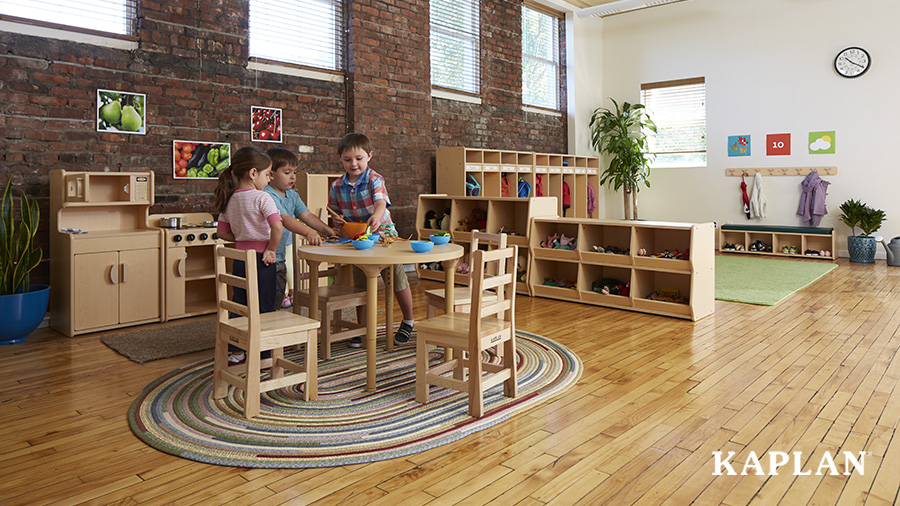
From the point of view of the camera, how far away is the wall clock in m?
8.50

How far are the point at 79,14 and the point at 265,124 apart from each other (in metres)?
1.78

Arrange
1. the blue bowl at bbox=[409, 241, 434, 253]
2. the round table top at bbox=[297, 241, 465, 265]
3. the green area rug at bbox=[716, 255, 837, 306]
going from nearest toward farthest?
the round table top at bbox=[297, 241, 465, 265], the blue bowl at bbox=[409, 241, 434, 253], the green area rug at bbox=[716, 255, 837, 306]

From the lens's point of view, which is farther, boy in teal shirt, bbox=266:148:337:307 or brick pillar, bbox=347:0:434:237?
brick pillar, bbox=347:0:434:237

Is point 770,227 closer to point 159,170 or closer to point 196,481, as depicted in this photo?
point 159,170

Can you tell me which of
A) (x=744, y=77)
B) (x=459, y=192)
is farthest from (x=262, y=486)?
(x=744, y=77)

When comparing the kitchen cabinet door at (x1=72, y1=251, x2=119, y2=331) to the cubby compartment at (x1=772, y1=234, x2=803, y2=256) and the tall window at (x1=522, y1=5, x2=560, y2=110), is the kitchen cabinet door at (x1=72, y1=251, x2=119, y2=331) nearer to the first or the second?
Result: the tall window at (x1=522, y1=5, x2=560, y2=110)

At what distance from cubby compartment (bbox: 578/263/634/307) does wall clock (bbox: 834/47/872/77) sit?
5.55m

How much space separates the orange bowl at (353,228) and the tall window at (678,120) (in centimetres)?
802

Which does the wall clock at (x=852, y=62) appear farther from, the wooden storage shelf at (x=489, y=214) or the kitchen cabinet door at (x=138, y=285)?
the kitchen cabinet door at (x=138, y=285)

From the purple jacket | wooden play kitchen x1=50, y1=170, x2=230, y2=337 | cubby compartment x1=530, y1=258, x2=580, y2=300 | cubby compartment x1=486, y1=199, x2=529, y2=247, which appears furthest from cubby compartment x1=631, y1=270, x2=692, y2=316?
the purple jacket

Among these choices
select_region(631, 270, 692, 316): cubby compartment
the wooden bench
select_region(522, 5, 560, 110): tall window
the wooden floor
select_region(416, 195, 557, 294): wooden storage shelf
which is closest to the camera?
the wooden floor

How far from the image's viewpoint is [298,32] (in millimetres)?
6598

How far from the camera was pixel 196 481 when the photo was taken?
7.50 feet

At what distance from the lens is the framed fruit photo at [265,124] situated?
6121 mm
